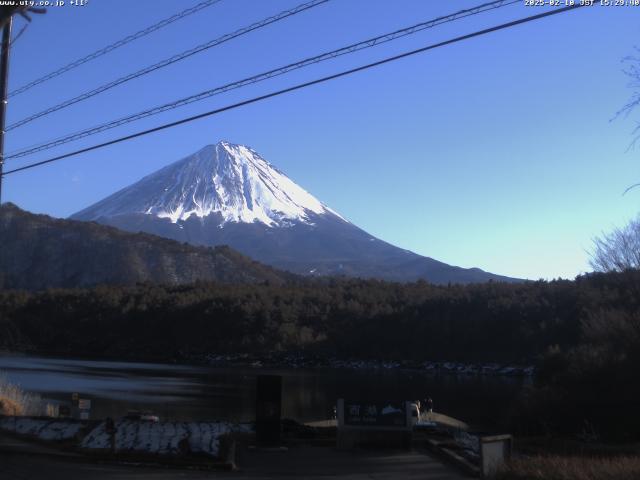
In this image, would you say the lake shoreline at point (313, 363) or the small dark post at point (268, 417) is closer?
the small dark post at point (268, 417)

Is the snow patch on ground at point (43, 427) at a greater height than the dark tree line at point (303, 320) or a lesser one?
lesser

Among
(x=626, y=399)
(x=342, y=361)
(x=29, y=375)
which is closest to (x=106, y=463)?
(x=626, y=399)

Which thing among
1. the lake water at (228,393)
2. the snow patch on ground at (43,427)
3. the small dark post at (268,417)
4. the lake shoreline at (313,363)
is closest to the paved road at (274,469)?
the small dark post at (268,417)

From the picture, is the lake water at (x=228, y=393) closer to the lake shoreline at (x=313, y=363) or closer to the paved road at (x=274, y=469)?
the lake shoreline at (x=313, y=363)

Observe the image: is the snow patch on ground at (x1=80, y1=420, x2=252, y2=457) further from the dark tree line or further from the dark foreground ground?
the dark tree line

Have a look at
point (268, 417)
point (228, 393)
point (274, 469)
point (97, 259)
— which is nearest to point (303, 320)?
point (97, 259)

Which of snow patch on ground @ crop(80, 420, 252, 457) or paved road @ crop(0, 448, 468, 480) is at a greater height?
snow patch on ground @ crop(80, 420, 252, 457)

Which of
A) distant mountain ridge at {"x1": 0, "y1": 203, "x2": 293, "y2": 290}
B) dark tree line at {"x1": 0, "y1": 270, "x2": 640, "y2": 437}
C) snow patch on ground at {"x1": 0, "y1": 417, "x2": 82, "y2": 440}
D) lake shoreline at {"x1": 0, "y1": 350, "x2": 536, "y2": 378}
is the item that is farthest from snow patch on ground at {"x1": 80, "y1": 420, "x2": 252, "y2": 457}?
distant mountain ridge at {"x1": 0, "y1": 203, "x2": 293, "y2": 290}

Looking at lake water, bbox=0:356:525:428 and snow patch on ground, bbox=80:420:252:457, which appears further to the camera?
lake water, bbox=0:356:525:428
